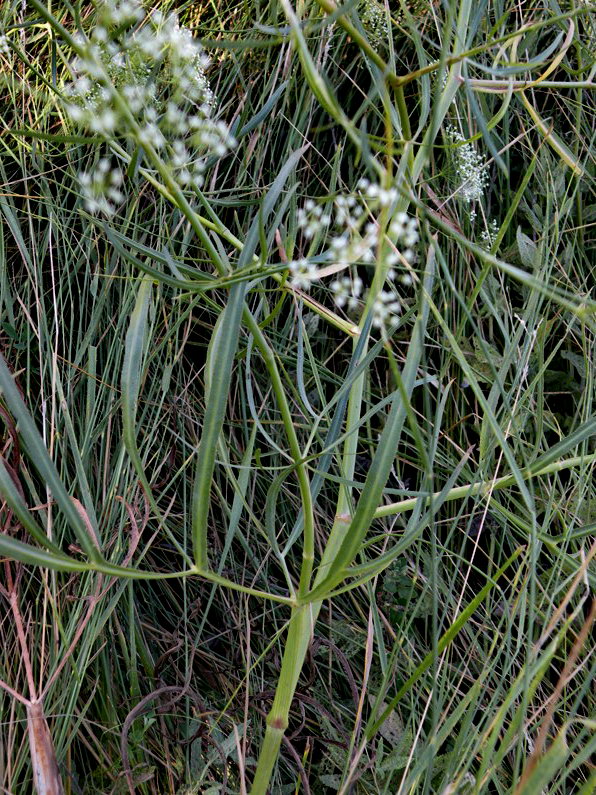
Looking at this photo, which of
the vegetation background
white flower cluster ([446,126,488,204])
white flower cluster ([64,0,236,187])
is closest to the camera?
white flower cluster ([64,0,236,187])

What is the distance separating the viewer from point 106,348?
913 millimetres

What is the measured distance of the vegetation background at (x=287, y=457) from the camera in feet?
2.27

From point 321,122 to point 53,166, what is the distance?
0.36m

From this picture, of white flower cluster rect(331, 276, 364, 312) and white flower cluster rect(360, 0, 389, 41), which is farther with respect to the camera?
white flower cluster rect(360, 0, 389, 41)

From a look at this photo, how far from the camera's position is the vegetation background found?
0.69m

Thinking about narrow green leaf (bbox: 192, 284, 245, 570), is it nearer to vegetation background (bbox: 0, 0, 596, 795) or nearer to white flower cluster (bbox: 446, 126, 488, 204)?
vegetation background (bbox: 0, 0, 596, 795)

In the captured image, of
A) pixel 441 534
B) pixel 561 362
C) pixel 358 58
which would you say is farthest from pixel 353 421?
pixel 358 58

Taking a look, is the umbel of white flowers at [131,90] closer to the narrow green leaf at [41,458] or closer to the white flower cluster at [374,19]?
the narrow green leaf at [41,458]

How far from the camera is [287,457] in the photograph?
26.7 inches

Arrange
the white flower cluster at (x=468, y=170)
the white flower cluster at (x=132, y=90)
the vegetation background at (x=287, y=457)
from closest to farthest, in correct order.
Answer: the white flower cluster at (x=132, y=90), the vegetation background at (x=287, y=457), the white flower cluster at (x=468, y=170)

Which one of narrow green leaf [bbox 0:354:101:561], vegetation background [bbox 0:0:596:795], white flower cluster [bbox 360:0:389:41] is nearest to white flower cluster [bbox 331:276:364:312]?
vegetation background [bbox 0:0:596:795]

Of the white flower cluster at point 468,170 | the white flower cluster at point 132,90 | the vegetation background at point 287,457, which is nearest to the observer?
the white flower cluster at point 132,90

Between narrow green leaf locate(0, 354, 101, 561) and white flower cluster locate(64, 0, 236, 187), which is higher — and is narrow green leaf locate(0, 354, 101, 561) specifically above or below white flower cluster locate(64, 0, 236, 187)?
below

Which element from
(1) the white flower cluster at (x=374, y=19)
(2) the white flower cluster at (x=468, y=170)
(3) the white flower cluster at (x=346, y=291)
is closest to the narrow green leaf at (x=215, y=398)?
(3) the white flower cluster at (x=346, y=291)
